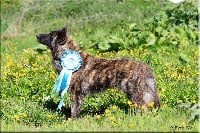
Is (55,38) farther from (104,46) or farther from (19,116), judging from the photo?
(104,46)

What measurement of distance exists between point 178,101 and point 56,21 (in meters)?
10.4

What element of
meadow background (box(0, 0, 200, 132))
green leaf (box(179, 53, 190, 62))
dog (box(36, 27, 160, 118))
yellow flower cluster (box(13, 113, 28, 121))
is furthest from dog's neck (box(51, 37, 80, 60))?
green leaf (box(179, 53, 190, 62))

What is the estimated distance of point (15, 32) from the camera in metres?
18.0

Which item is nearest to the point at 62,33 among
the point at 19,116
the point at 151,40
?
the point at 19,116

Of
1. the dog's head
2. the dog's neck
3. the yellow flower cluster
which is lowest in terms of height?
the yellow flower cluster

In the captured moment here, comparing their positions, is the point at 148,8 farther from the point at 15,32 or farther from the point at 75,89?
the point at 75,89

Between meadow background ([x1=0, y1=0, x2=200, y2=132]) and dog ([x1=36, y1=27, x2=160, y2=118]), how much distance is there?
0.71 ft

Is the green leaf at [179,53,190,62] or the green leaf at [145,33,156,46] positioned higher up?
the green leaf at [145,33,156,46]

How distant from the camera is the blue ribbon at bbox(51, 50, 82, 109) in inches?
340

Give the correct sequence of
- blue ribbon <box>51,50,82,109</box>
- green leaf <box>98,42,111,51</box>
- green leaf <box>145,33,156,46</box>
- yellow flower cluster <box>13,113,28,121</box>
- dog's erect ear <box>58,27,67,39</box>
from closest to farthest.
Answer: yellow flower cluster <box>13,113,28,121</box>, blue ribbon <box>51,50,82,109</box>, dog's erect ear <box>58,27,67,39</box>, green leaf <box>145,33,156,46</box>, green leaf <box>98,42,111,51</box>

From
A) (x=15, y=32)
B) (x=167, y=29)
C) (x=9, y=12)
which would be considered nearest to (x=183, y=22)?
(x=167, y=29)

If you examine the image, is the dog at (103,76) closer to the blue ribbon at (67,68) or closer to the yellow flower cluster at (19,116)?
the blue ribbon at (67,68)

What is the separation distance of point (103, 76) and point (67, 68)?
64 centimetres

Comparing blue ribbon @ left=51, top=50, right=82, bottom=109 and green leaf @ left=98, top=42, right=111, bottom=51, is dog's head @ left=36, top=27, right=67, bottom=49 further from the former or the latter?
green leaf @ left=98, top=42, right=111, bottom=51
